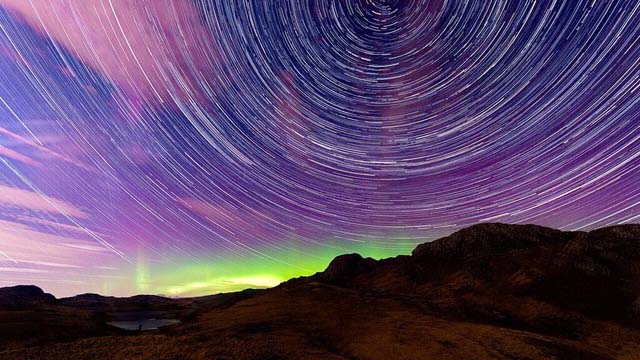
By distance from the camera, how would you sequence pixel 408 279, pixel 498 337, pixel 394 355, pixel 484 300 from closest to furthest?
pixel 394 355
pixel 498 337
pixel 484 300
pixel 408 279

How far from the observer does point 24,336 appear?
100ft

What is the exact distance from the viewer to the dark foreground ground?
79.9 ft

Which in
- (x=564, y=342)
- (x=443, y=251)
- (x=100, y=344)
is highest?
(x=443, y=251)

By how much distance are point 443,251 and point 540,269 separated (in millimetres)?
16009

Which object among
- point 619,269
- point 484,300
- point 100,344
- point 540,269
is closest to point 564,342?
point 484,300

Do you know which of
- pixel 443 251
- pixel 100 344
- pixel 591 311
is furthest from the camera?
pixel 443 251

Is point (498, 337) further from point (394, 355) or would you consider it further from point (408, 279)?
point (408, 279)

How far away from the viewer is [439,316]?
36.3 metres

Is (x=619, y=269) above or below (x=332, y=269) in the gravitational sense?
below

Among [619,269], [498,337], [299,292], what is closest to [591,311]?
[619,269]

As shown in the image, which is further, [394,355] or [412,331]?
[412,331]

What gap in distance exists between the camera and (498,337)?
89.0 feet

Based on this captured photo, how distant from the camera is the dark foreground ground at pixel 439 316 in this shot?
24344 mm

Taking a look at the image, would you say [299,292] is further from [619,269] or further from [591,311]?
[619,269]
